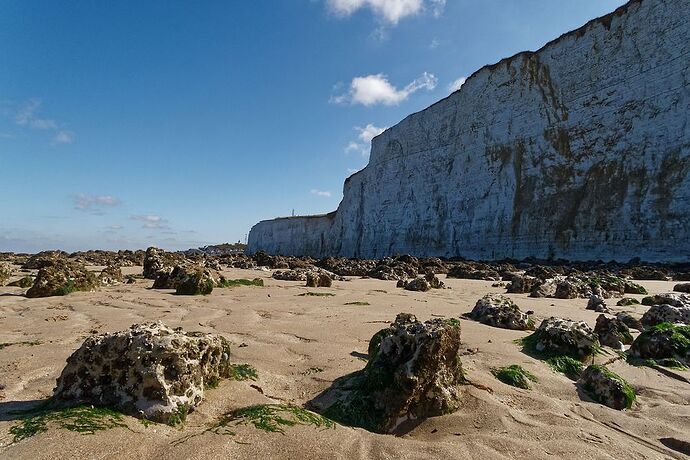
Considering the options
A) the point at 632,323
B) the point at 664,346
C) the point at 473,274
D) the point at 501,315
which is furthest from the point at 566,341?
the point at 473,274

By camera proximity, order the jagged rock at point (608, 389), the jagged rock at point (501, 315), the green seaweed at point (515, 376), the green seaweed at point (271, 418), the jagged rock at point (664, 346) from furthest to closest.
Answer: the jagged rock at point (501, 315), the jagged rock at point (664, 346), the green seaweed at point (515, 376), the jagged rock at point (608, 389), the green seaweed at point (271, 418)

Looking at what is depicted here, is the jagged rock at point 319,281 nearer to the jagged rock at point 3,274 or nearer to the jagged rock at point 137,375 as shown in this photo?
the jagged rock at point 3,274

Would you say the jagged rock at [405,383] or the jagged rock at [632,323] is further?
the jagged rock at [632,323]

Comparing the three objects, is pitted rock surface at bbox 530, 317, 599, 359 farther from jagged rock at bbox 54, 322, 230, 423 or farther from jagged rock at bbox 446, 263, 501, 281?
jagged rock at bbox 446, 263, 501, 281

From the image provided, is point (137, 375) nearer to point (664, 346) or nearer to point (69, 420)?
point (69, 420)

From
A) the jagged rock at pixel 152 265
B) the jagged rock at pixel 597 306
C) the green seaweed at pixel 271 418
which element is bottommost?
the green seaweed at pixel 271 418

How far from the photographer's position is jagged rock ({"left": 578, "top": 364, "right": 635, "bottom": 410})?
3086 mm

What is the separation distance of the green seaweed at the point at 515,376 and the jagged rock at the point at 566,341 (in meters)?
0.73

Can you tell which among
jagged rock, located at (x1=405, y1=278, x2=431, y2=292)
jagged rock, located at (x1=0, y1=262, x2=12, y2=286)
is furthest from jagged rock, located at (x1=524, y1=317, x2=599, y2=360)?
jagged rock, located at (x1=0, y1=262, x2=12, y2=286)

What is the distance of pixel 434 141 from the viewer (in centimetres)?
3522

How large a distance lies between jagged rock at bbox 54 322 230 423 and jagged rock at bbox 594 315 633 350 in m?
4.34

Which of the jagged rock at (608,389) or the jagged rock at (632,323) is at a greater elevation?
the jagged rock at (632,323)

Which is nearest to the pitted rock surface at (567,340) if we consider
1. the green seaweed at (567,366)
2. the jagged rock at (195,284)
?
the green seaweed at (567,366)

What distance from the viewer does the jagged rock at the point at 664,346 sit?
4.12m
